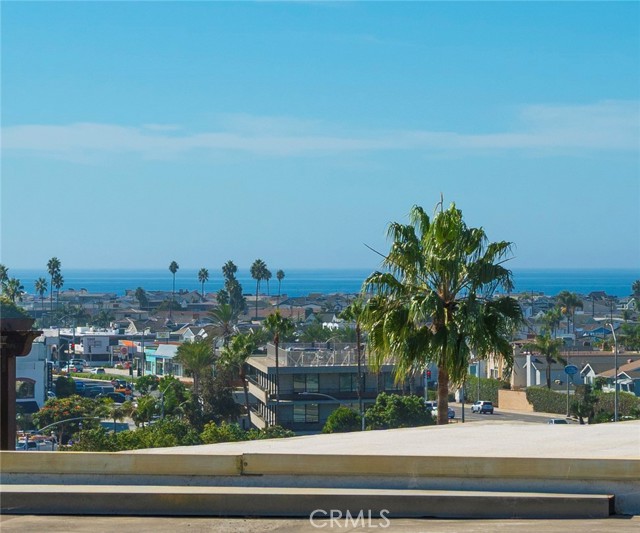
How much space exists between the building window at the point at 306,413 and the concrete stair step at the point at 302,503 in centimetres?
5318

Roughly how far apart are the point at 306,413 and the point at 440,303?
46551mm

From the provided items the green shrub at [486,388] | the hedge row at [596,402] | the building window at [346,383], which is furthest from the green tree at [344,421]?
the green shrub at [486,388]

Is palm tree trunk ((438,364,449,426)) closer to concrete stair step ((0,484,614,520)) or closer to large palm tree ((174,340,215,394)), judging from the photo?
concrete stair step ((0,484,614,520))

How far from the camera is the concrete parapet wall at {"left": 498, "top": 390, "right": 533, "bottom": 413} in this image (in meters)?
76.1

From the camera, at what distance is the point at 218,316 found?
320ft

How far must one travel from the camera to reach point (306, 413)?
59938mm

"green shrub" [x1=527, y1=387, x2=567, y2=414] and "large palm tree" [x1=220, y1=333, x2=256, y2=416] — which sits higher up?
"large palm tree" [x1=220, y1=333, x2=256, y2=416]

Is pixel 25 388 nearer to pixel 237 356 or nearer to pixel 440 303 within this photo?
pixel 237 356

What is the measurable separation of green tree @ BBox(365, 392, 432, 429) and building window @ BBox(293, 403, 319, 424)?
9.83m

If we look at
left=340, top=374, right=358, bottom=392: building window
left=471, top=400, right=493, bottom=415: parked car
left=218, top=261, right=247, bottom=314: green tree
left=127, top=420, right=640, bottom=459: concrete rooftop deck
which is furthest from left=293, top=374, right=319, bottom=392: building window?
left=218, top=261, right=247, bottom=314: green tree

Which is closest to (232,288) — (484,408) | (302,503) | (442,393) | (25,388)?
(25,388)

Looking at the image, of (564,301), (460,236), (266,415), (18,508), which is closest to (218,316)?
(266,415)

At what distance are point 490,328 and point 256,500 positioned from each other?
8273mm

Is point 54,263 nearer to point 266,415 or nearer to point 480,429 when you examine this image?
point 266,415
